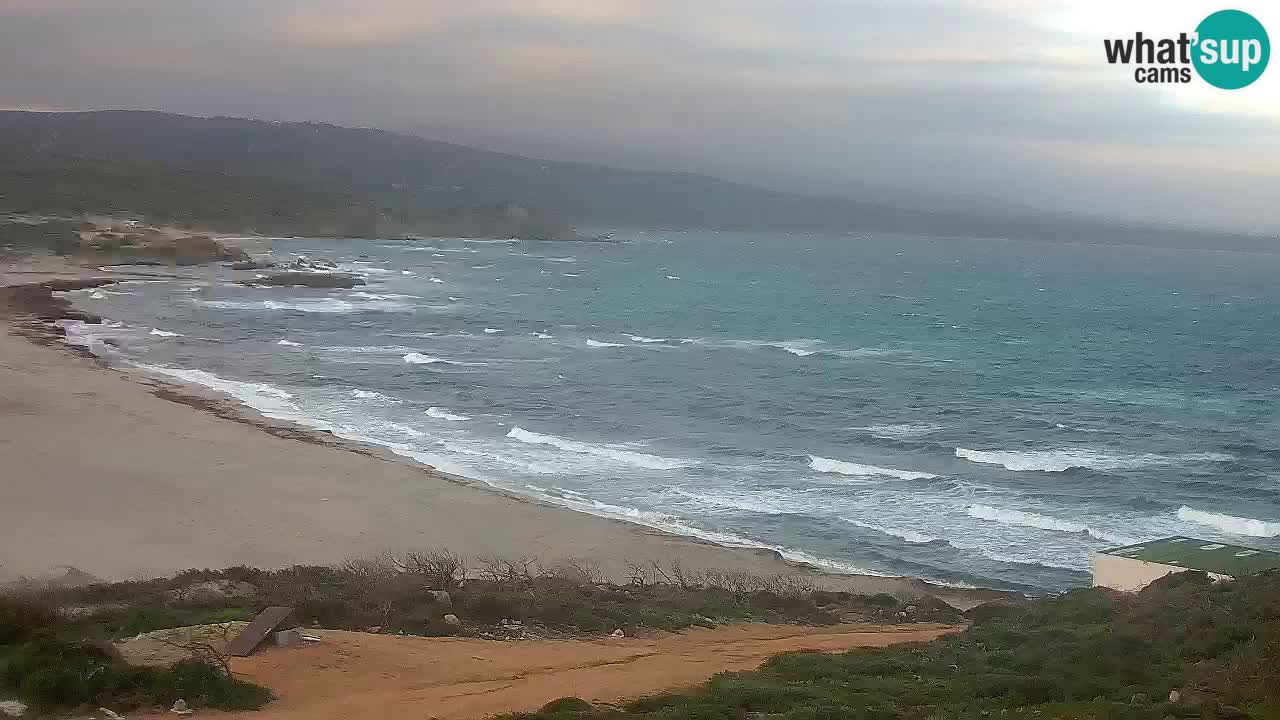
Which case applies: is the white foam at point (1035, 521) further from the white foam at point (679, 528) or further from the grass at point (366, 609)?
the grass at point (366, 609)

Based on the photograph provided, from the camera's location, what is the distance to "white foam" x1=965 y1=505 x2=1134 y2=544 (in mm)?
26328

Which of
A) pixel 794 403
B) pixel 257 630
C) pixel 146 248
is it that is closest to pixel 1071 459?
pixel 794 403

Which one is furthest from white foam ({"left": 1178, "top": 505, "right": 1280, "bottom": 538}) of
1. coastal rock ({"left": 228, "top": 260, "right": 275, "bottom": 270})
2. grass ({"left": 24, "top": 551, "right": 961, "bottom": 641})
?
coastal rock ({"left": 228, "top": 260, "right": 275, "bottom": 270})

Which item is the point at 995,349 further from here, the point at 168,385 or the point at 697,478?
the point at 168,385

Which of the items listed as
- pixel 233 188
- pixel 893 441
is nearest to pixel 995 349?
pixel 893 441

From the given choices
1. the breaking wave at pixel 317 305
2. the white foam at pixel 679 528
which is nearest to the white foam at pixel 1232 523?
the white foam at pixel 679 528

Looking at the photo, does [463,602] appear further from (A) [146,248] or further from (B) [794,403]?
(A) [146,248]

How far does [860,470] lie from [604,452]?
7.54 meters

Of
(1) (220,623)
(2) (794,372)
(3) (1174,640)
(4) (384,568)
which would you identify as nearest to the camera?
(3) (1174,640)

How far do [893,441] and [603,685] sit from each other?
25.8m

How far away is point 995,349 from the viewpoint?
64125 millimetres

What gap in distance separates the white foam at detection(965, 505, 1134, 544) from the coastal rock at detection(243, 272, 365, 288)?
61.8m

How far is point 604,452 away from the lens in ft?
109

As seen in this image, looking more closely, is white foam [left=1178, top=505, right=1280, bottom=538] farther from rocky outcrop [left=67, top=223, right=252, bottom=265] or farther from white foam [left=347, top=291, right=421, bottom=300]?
rocky outcrop [left=67, top=223, right=252, bottom=265]
